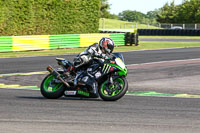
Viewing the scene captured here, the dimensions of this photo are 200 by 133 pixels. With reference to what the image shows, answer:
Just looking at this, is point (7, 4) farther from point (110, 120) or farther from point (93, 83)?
point (110, 120)

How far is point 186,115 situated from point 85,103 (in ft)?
7.66

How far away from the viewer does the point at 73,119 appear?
7227 millimetres

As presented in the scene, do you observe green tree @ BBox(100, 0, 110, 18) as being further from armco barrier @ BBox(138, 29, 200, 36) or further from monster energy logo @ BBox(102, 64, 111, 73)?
monster energy logo @ BBox(102, 64, 111, 73)

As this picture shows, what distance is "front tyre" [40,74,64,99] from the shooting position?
959cm

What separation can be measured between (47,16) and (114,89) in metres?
23.5

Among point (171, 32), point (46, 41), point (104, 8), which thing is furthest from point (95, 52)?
point (104, 8)

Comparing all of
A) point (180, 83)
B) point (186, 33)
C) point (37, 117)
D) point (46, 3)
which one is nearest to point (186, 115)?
point (37, 117)

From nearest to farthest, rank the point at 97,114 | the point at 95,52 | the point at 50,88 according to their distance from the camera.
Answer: the point at 97,114 → the point at 95,52 → the point at 50,88

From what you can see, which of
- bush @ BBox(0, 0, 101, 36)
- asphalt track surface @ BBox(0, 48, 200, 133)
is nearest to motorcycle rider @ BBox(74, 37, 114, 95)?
asphalt track surface @ BBox(0, 48, 200, 133)

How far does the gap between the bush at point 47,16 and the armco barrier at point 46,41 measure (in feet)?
10.6

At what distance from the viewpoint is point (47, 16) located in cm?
3189

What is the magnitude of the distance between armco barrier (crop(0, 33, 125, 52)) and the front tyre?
1587cm

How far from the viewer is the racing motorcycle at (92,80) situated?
9086 millimetres

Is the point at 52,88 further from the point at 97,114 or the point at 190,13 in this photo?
the point at 190,13
